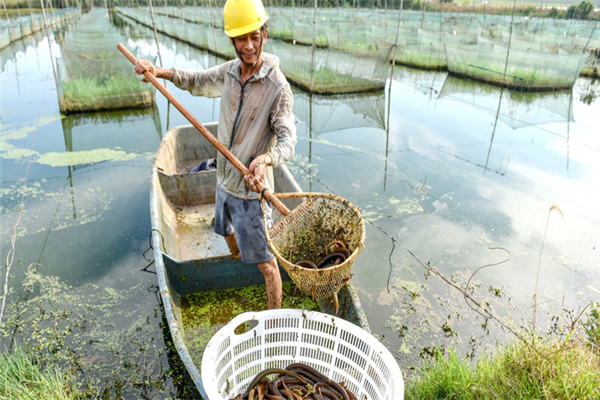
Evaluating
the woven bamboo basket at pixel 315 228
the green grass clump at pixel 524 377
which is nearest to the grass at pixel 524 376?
the green grass clump at pixel 524 377

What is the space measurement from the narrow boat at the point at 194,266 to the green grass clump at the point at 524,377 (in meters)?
0.62

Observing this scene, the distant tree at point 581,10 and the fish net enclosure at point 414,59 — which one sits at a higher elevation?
the distant tree at point 581,10

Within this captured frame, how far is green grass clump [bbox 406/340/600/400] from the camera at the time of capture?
2035 millimetres

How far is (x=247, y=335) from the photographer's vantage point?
1945 millimetres

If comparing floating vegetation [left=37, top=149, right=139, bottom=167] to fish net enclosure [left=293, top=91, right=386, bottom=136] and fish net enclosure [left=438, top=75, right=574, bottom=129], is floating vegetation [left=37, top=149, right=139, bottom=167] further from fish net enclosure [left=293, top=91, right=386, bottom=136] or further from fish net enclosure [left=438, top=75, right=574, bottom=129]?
fish net enclosure [left=438, top=75, right=574, bottom=129]

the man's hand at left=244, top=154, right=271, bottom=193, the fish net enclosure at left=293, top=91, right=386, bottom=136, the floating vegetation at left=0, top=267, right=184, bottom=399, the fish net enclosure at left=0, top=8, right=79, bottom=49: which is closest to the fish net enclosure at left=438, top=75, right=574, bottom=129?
the fish net enclosure at left=293, top=91, right=386, bottom=136

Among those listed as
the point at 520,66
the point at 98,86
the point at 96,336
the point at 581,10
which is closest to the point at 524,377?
the point at 96,336

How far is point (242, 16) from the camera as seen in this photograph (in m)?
2.00

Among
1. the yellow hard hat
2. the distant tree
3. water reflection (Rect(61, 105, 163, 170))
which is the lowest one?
water reflection (Rect(61, 105, 163, 170))

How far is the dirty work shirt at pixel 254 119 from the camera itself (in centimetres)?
218

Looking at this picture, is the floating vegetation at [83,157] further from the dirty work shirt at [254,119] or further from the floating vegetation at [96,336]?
the dirty work shirt at [254,119]

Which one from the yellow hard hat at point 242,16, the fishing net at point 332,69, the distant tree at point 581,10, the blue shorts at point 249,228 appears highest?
the distant tree at point 581,10

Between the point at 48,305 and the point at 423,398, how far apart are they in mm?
2928

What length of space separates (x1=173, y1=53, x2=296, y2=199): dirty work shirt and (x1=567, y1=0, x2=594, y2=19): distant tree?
1029 inches
